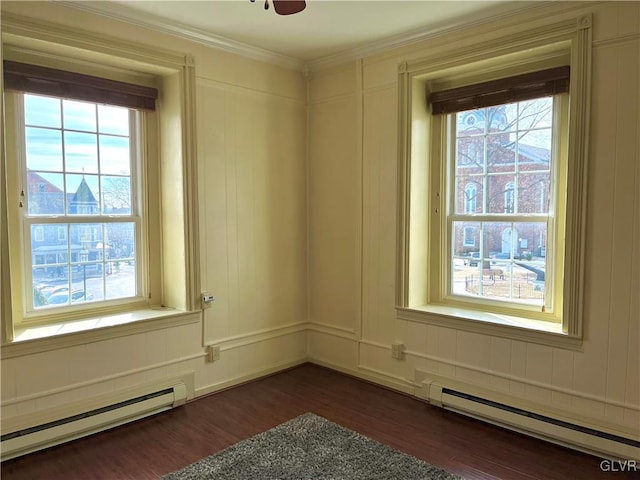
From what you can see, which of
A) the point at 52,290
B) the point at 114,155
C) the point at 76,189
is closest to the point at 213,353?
the point at 52,290

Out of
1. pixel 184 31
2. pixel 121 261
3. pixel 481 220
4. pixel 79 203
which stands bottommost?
pixel 121 261

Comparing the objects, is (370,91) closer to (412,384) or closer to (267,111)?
(267,111)

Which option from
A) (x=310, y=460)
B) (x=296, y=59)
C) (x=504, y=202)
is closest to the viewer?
(x=310, y=460)

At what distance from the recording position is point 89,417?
287 cm

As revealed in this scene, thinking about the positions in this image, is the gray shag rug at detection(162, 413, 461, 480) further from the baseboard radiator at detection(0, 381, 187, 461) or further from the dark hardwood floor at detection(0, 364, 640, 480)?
the baseboard radiator at detection(0, 381, 187, 461)

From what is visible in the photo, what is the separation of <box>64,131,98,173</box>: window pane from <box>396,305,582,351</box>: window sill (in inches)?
98.4

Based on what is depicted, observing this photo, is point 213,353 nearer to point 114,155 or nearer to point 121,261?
point 121,261

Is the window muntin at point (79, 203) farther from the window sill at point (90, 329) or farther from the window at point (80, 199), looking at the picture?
the window sill at point (90, 329)

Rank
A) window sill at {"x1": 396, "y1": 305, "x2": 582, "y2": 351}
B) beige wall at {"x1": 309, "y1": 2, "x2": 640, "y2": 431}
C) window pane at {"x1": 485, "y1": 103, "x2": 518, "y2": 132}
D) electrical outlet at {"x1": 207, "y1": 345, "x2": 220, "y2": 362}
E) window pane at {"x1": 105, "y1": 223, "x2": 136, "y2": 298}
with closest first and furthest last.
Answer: beige wall at {"x1": 309, "y1": 2, "x2": 640, "y2": 431}
window sill at {"x1": 396, "y1": 305, "x2": 582, "y2": 351}
window pane at {"x1": 485, "y1": 103, "x2": 518, "y2": 132}
window pane at {"x1": 105, "y1": 223, "x2": 136, "y2": 298}
electrical outlet at {"x1": 207, "y1": 345, "x2": 220, "y2": 362}

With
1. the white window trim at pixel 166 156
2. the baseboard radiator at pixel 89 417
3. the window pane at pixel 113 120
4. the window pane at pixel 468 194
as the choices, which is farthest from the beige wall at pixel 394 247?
the window pane at pixel 113 120

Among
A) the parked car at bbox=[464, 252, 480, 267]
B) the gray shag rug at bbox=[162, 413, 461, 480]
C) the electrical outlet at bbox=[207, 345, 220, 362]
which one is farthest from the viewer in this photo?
the electrical outlet at bbox=[207, 345, 220, 362]

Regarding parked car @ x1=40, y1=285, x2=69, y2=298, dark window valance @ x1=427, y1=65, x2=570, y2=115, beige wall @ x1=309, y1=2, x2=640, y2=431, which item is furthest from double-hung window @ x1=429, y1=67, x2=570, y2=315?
parked car @ x1=40, y1=285, x2=69, y2=298

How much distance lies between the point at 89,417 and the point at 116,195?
1510 millimetres

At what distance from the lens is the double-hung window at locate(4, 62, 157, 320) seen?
2881mm
